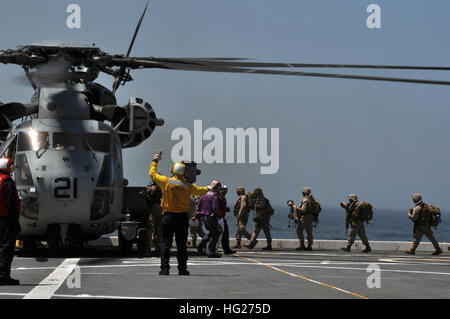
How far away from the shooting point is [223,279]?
1485cm

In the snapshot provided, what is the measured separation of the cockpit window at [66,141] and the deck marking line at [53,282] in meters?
3.13

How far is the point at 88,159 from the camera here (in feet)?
67.6

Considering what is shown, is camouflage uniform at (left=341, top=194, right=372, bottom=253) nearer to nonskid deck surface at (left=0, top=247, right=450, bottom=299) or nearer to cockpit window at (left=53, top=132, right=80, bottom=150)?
nonskid deck surface at (left=0, top=247, right=450, bottom=299)

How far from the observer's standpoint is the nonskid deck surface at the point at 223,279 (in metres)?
12.4

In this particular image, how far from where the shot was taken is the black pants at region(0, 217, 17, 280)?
13.4 meters

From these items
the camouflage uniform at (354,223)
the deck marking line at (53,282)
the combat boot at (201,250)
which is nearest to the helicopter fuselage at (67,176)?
the deck marking line at (53,282)

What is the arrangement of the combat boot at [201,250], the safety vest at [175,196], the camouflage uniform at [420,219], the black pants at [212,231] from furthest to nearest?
1. the camouflage uniform at [420,219]
2. the combat boot at [201,250]
3. the black pants at [212,231]
4. the safety vest at [175,196]

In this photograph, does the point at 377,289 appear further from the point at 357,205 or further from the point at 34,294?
the point at 357,205

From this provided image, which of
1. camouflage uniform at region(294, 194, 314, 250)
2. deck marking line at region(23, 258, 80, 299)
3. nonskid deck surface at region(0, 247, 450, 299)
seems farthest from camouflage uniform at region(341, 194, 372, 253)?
deck marking line at region(23, 258, 80, 299)

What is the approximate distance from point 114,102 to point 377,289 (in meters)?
11.7

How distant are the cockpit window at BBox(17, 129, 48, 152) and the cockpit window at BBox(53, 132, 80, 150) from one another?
239 millimetres

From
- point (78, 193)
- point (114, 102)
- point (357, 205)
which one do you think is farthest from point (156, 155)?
point (357, 205)
